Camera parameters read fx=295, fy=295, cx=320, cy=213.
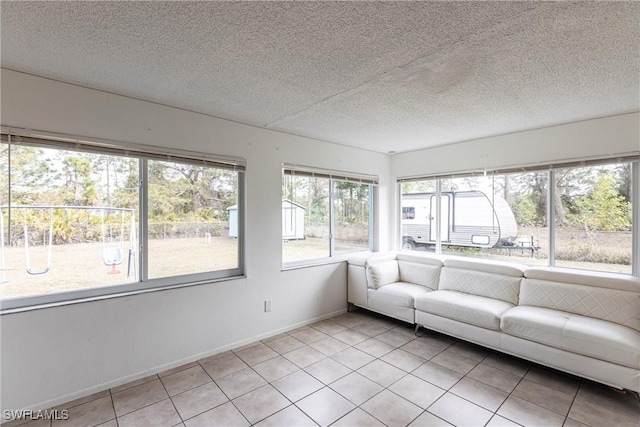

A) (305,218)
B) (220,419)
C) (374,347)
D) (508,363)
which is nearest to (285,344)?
(374,347)

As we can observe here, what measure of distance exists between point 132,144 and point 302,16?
186 cm

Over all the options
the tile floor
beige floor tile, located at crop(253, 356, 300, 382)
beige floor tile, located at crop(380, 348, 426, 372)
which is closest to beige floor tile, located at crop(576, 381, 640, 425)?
the tile floor

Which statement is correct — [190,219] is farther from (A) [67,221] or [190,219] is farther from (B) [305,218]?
(B) [305,218]

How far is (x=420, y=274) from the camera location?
3.92 metres

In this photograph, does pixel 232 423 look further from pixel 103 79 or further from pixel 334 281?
pixel 103 79

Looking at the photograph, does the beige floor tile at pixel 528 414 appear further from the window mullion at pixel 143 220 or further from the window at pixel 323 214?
the window mullion at pixel 143 220

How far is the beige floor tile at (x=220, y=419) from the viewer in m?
1.98

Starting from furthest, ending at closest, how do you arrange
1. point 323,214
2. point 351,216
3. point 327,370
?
1. point 351,216
2. point 323,214
3. point 327,370

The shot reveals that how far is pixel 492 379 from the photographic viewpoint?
8.27 ft

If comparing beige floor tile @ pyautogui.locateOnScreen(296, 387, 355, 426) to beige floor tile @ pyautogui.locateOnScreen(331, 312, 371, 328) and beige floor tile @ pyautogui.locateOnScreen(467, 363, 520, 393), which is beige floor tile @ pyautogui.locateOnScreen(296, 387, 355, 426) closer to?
beige floor tile @ pyautogui.locateOnScreen(467, 363, 520, 393)

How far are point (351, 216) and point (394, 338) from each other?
181 cm

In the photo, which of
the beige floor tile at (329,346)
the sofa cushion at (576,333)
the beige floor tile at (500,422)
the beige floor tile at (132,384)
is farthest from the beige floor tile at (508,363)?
the beige floor tile at (132,384)

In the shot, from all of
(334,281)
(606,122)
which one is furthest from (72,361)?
(606,122)

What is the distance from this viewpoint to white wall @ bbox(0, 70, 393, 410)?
208 centimetres
